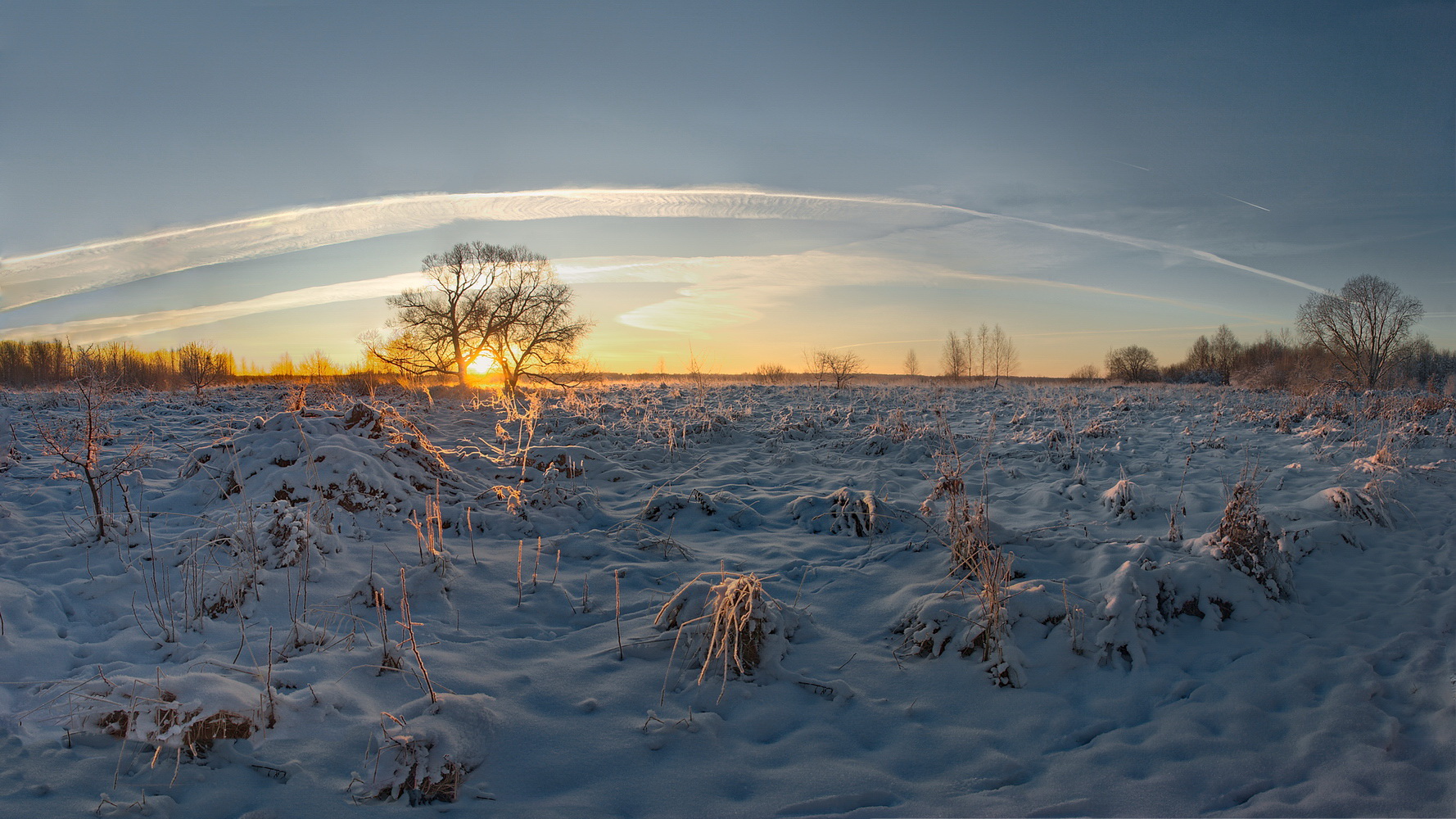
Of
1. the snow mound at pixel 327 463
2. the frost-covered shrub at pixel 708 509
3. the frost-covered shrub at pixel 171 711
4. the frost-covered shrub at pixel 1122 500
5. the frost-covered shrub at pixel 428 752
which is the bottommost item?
the frost-covered shrub at pixel 428 752

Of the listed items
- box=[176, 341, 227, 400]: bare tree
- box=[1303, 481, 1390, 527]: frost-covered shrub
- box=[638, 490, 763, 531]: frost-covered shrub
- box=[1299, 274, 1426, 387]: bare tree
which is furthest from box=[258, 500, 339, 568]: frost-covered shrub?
box=[1299, 274, 1426, 387]: bare tree

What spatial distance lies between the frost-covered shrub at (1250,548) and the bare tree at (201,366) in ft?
80.5

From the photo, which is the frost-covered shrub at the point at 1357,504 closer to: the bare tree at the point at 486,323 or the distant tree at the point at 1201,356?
the bare tree at the point at 486,323

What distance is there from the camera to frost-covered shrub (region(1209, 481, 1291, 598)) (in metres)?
4.07

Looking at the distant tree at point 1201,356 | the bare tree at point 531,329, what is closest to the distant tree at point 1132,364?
the distant tree at point 1201,356

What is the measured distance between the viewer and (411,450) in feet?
22.8

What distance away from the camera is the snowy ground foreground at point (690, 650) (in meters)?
2.43

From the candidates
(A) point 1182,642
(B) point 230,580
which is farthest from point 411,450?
(A) point 1182,642

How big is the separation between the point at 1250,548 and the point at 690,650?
12.7 ft

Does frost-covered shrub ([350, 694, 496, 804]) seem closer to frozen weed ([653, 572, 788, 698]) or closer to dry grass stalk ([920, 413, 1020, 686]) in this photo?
frozen weed ([653, 572, 788, 698])

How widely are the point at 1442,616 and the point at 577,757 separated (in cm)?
521

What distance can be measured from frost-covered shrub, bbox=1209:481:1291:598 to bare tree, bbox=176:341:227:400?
80.5ft

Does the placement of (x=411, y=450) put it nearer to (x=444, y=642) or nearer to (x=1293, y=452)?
(x=444, y=642)

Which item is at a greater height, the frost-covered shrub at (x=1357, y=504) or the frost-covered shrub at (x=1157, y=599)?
the frost-covered shrub at (x=1357, y=504)
